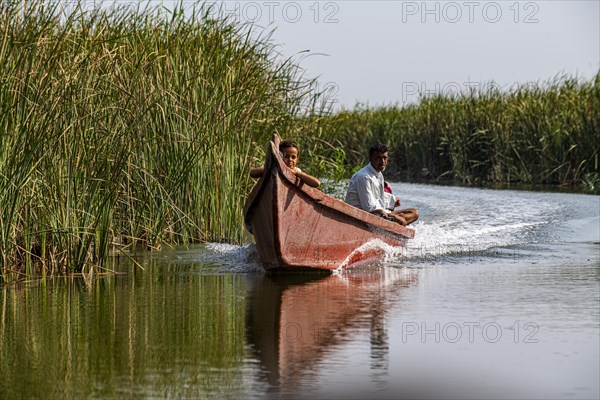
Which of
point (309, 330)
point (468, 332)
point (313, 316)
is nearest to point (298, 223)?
point (313, 316)

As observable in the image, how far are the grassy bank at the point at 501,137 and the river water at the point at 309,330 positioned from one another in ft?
50.9

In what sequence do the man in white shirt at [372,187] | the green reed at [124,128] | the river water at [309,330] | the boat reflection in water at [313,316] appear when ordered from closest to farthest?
the river water at [309,330], the boat reflection in water at [313,316], the green reed at [124,128], the man in white shirt at [372,187]

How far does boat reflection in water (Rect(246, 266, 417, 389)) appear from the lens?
24.2 ft

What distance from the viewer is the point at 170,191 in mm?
14508

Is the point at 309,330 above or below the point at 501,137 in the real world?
below

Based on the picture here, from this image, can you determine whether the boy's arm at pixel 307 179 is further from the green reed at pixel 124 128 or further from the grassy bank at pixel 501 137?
the grassy bank at pixel 501 137

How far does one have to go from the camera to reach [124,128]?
1248 cm

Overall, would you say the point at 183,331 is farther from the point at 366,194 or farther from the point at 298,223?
the point at 366,194

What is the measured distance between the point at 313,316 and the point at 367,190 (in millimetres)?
4777

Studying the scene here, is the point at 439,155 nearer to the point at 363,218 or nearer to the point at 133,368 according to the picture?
the point at 363,218

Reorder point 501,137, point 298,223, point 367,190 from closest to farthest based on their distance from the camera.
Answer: point 298,223, point 367,190, point 501,137

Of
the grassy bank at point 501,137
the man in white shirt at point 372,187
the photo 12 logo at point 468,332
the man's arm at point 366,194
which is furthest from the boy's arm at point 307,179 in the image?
the grassy bank at point 501,137

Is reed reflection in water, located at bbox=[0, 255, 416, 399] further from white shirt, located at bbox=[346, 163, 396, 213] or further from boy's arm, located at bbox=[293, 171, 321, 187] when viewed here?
white shirt, located at bbox=[346, 163, 396, 213]

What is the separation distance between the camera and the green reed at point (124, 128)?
11133mm
